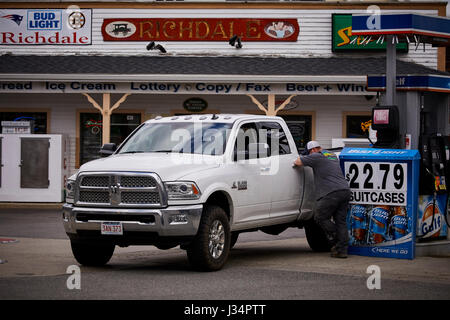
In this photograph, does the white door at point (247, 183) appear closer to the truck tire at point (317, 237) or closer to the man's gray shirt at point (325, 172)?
the man's gray shirt at point (325, 172)

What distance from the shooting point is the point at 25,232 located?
51.2ft

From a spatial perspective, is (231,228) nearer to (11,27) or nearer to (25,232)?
(25,232)

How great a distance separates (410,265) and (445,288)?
177 cm

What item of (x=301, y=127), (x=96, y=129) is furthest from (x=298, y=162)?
(x=96, y=129)

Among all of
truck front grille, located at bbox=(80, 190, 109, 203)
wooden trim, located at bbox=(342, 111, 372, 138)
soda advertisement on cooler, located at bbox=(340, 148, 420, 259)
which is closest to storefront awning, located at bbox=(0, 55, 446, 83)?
wooden trim, located at bbox=(342, 111, 372, 138)

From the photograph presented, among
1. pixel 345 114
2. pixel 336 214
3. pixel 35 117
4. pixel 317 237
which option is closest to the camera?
pixel 336 214

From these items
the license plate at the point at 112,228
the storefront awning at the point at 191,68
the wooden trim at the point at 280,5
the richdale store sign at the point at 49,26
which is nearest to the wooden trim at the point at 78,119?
the storefront awning at the point at 191,68

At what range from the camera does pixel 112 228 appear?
990cm

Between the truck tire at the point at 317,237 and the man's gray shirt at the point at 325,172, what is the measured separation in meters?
1.08

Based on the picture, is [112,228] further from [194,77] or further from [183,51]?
[183,51]

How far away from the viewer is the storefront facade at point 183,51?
23.5 meters

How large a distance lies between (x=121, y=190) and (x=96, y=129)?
14375mm

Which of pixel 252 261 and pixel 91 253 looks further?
pixel 252 261

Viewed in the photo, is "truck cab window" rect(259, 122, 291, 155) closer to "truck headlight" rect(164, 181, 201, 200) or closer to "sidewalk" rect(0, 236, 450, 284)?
"sidewalk" rect(0, 236, 450, 284)
